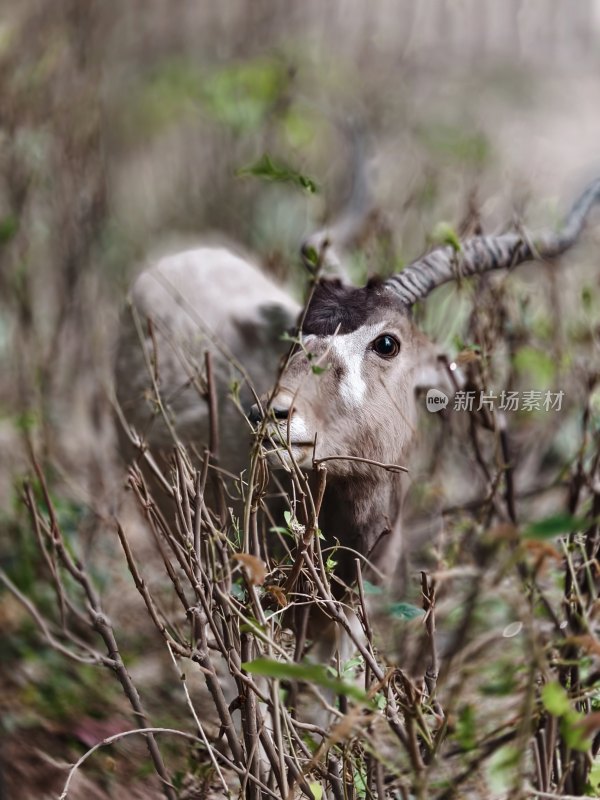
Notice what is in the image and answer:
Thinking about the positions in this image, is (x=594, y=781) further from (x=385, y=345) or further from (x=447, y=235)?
(x=447, y=235)

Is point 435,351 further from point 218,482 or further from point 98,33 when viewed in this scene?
point 98,33

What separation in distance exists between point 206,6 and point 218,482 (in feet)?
22.5

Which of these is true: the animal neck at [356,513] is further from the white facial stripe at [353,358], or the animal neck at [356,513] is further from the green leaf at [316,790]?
the green leaf at [316,790]

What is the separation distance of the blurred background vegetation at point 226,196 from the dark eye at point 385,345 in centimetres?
18

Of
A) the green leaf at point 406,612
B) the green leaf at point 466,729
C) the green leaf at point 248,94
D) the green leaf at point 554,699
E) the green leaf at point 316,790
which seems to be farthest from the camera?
the green leaf at point 248,94

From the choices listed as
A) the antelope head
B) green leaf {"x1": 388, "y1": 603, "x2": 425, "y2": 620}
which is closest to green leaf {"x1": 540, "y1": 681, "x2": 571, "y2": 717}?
green leaf {"x1": 388, "y1": 603, "x2": 425, "y2": 620}

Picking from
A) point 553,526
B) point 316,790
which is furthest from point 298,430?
point 553,526

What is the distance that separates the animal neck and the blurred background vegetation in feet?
1.42

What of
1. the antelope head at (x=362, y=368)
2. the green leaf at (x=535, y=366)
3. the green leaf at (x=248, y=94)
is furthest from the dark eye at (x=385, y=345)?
the green leaf at (x=248, y=94)

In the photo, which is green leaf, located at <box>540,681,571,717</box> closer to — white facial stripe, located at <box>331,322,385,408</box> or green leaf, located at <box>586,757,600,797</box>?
green leaf, located at <box>586,757,600,797</box>

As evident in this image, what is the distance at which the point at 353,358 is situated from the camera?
233 cm

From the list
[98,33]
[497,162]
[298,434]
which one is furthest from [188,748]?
[98,33]

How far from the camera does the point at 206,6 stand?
8133 mm

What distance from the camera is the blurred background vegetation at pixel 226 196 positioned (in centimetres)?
300
